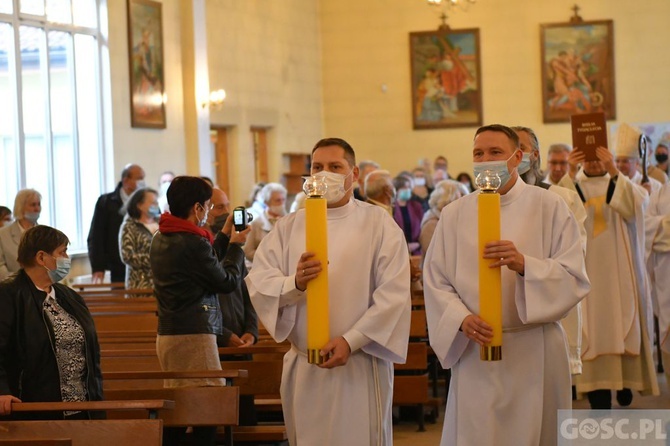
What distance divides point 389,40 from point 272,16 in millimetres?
3929

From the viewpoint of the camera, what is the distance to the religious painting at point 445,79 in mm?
23594

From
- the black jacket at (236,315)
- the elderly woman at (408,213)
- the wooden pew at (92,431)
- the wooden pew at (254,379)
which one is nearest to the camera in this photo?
the wooden pew at (92,431)

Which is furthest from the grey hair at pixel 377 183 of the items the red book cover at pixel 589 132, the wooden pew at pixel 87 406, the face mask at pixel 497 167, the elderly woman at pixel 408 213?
the wooden pew at pixel 87 406

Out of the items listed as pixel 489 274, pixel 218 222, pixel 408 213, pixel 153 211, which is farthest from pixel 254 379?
pixel 408 213

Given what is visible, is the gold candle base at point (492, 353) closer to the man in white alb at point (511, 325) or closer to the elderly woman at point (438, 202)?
the man in white alb at point (511, 325)

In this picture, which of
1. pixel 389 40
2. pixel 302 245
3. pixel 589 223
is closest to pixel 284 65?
pixel 389 40

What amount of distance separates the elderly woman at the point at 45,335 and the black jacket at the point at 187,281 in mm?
707

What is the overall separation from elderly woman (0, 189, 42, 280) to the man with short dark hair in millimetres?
2113

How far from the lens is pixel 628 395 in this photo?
862cm

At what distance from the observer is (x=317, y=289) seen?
171 inches

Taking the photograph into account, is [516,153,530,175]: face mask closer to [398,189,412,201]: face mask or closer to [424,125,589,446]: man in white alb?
[424,125,589,446]: man in white alb

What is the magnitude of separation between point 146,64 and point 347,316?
1205 centimetres

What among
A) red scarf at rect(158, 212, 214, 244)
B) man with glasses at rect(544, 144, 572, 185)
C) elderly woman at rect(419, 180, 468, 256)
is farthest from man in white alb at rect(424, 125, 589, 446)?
elderly woman at rect(419, 180, 468, 256)

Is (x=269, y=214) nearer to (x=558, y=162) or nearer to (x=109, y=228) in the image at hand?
(x=109, y=228)
